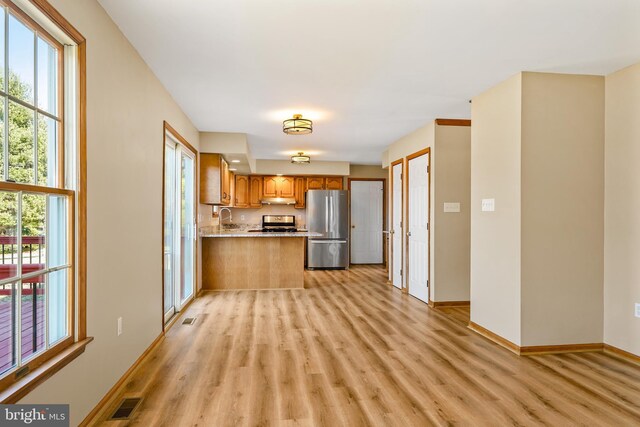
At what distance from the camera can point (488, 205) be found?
3617 millimetres

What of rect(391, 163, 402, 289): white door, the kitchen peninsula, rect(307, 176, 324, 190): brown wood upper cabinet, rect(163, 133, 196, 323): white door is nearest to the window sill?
rect(163, 133, 196, 323): white door

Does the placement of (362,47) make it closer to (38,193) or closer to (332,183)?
(38,193)

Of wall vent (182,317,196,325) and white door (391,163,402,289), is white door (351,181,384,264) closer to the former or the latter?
white door (391,163,402,289)

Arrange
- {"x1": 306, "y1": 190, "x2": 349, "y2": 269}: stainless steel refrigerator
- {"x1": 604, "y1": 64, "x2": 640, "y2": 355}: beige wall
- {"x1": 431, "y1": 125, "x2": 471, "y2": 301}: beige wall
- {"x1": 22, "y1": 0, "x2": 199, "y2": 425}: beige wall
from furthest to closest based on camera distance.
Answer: {"x1": 306, "y1": 190, "x2": 349, "y2": 269}: stainless steel refrigerator < {"x1": 431, "y1": 125, "x2": 471, "y2": 301}: beige wall < {"x1": 604, "y1": 64, "x2": 640, "y2": 355}: beige wall < {"x1": 22, "y1": 0, "x2": 199, "y2": 425}: beige wall

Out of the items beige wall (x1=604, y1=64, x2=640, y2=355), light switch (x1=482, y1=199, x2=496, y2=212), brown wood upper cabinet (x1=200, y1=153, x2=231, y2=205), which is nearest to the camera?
beige wall (x1=604, y1=64, x2=640, y2=355)

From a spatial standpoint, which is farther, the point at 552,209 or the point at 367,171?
the point at 367,171

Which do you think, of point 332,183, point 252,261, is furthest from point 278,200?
→ point 252,261

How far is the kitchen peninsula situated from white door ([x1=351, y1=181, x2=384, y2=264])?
3.09m

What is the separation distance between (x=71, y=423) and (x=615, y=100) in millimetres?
4713

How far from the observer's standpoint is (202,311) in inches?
179

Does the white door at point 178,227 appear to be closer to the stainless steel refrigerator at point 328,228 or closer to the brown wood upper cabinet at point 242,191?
the brown wood upper cabinet at point 242,191

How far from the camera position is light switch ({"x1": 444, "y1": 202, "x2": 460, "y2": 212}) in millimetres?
4883

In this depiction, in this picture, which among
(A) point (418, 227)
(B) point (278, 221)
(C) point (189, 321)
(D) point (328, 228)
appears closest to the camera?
(C) point (189, 321)

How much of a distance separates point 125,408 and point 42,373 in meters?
0.81
